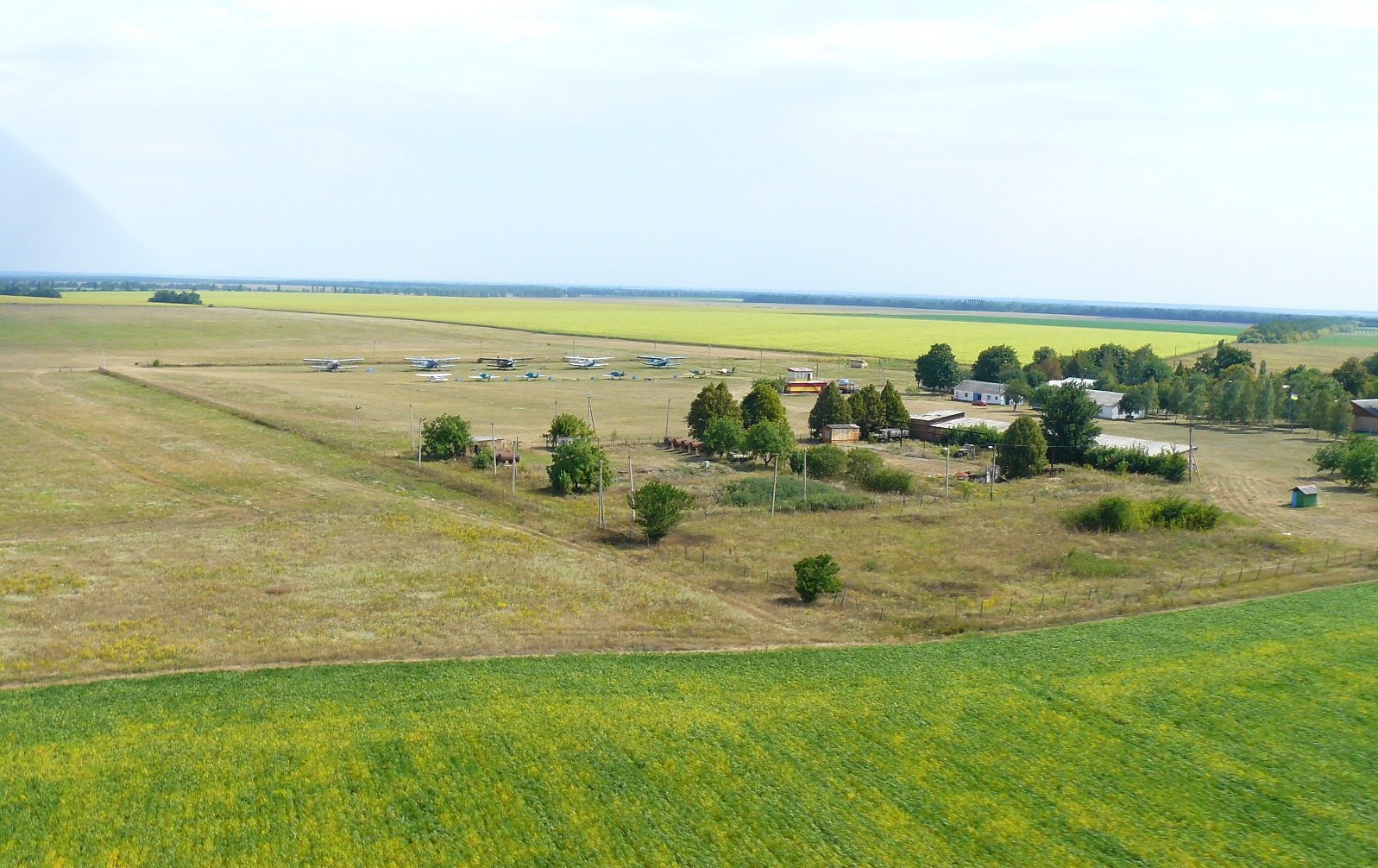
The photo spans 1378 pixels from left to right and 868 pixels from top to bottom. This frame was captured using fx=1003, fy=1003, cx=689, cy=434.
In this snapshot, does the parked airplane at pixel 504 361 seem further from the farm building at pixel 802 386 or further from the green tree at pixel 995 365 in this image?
the green tree at pixel 995 365

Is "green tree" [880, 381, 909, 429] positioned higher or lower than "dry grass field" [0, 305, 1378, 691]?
higher

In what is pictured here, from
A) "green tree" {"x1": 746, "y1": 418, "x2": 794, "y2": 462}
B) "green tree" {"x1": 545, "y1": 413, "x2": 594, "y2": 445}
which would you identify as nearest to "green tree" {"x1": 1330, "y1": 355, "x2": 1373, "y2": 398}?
"green tree" {"x1": 746, "y1": 418, "x2": 794, "y2": 462}

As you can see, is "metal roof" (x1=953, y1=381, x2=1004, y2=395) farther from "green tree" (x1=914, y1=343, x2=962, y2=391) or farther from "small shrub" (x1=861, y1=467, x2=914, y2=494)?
"small shrub" (x1=861, y1=467, x2=914, y2=494)

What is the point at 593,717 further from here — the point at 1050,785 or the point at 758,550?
the point at 758,550

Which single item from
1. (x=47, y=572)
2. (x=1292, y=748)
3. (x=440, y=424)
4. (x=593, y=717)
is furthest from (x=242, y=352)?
(x=1292, y=748)

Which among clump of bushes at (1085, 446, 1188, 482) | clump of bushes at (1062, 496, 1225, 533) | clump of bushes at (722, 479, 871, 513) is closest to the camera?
clump of bushes at (1062, 496, 1225, 533)

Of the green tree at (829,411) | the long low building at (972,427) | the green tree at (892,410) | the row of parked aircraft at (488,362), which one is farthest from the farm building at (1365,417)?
the row of parked aircraft at (488,362)

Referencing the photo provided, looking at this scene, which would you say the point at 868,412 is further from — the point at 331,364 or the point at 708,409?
the point at 331,364
